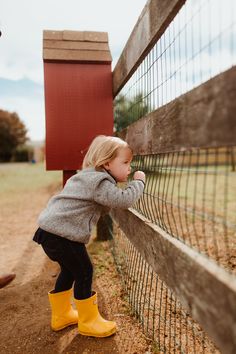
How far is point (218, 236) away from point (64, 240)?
2.77 metres

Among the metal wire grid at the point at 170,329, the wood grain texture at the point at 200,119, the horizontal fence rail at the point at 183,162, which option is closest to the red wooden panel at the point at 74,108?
the horizontal fence rail at the point at 183,162

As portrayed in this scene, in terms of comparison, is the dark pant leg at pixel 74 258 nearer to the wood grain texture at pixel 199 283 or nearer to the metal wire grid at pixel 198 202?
the metal wire grid at pixel 198 202

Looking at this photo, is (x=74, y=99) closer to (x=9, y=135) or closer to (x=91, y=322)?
(x=91, y=322)

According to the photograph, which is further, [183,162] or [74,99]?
[74,99]

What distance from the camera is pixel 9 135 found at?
2048 inches

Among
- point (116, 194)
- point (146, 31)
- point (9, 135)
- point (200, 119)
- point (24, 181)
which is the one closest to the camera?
point (200, 119)

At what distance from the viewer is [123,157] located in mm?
2254

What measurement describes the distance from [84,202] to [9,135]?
52465 millimetres

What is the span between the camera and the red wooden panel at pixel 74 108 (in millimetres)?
3480

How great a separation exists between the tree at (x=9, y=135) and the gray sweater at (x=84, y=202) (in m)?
50.5

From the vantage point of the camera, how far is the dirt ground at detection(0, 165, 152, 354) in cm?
221

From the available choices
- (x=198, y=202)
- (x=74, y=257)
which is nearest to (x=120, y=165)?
(x=74, y=257)

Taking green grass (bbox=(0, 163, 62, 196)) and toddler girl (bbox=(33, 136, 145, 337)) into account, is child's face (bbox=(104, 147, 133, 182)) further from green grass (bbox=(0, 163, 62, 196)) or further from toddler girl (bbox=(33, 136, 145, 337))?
green grass (bbox=(0, 163, 62, 196))

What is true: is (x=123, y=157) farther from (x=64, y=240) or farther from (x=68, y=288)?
(x=68, y=288)
